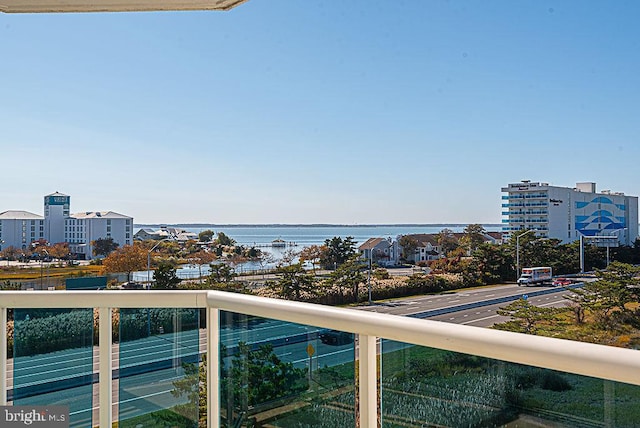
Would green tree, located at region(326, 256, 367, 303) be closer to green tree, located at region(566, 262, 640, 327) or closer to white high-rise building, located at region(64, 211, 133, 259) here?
white high-rise building, located at region(64, 211, 133, 259)

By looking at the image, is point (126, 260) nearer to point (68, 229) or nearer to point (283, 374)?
point (68, 229)

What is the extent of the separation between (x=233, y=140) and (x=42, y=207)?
485 cm

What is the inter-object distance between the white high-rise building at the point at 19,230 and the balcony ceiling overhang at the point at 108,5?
218 inches

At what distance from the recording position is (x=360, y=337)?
1.06 m

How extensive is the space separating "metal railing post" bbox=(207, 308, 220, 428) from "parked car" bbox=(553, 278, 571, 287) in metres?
6.88

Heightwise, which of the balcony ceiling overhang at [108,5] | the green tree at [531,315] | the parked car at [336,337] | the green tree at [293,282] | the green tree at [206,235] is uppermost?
the balcony ceiling overhang at [108,5]

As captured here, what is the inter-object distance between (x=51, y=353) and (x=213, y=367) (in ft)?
1.51

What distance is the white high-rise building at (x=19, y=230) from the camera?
251 inches

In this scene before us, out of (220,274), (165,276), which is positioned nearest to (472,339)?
(220,274)

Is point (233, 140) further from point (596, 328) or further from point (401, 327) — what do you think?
point (401, 327)

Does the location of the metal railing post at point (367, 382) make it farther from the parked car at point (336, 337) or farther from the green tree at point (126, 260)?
the green tree at point (126, 260)

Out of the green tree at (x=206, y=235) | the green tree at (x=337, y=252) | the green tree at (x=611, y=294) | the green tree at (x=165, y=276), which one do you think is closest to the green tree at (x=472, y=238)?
the green tree at (x=611, y=294)

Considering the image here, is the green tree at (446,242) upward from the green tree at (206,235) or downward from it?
downward

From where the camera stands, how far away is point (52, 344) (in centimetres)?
143
